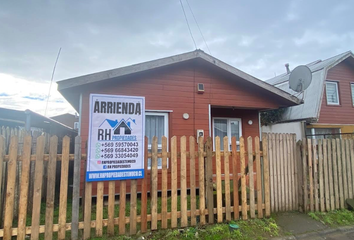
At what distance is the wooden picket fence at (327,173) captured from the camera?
4.65m

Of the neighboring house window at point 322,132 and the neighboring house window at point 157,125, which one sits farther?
the neighboring house window at point 322,132

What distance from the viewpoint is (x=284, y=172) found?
462cm

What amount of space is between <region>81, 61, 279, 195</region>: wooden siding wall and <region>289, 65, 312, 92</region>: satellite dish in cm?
134

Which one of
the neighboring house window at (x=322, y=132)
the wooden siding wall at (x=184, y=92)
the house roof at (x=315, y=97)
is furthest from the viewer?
the neighboring house window at (x=322, y=132)

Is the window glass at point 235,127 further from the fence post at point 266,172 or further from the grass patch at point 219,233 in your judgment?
the grass patch at point 219,233

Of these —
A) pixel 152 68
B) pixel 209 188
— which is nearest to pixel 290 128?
pixel 152 68

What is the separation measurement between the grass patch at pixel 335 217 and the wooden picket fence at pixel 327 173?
12 cm

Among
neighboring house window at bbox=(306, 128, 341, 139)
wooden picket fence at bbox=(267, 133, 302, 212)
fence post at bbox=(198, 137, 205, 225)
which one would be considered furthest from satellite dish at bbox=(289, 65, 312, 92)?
neighboring house window at bbox=(306, 128, 341, 139)

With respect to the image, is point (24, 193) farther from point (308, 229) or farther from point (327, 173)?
A: point (327, 173)

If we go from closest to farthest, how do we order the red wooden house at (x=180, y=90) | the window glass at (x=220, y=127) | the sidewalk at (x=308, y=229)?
the sidewalk at (x=308, y=229), the red wooden house at (x=180, y=90), the window glass at (x=220, y=127)

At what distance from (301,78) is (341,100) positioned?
7.73 meters

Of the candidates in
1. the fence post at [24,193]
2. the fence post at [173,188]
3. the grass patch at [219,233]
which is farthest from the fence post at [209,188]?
the fence post at [24,193]

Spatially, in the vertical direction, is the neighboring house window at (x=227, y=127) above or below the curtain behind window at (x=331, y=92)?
below

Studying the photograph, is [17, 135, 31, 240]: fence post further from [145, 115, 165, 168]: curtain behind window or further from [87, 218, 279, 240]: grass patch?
[145, 115, 165, 168]: curtain behind window
